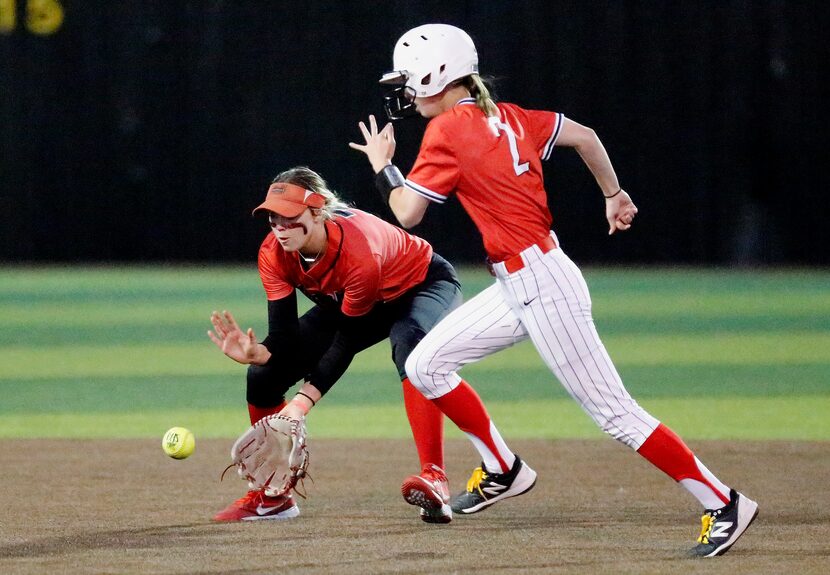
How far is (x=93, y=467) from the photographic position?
6.65 metres

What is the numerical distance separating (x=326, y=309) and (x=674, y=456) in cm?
171

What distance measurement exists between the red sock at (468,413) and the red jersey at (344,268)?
0.52 metres

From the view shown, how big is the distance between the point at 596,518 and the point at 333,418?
10.7ft

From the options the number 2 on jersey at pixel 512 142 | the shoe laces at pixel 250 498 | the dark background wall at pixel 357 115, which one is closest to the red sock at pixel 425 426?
the shoe laces at pixel 250 498

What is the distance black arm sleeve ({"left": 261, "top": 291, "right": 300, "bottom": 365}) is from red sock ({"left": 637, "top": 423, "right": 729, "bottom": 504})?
4.94 ft

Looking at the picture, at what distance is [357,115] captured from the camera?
19.8 metres

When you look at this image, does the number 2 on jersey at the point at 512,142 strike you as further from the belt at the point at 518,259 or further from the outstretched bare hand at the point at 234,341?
the outstretched bare hand at the point at 234,341

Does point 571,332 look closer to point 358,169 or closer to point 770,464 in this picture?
point 770,464

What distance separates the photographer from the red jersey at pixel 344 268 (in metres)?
5.32

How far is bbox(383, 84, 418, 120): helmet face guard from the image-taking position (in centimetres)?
496

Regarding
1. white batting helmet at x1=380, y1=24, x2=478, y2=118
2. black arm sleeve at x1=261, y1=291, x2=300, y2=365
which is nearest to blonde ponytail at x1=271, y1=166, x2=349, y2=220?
black arm sleeve at x1=261, y1=291, x2=300, y2=365

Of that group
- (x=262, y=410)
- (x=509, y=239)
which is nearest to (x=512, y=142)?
(x=509, y=239)

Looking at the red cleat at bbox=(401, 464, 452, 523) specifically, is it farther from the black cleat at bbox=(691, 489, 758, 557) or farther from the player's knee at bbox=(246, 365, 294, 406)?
the black cleat at bbox=(691, 489, 758, 557)

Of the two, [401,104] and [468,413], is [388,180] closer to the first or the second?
[401,104]
